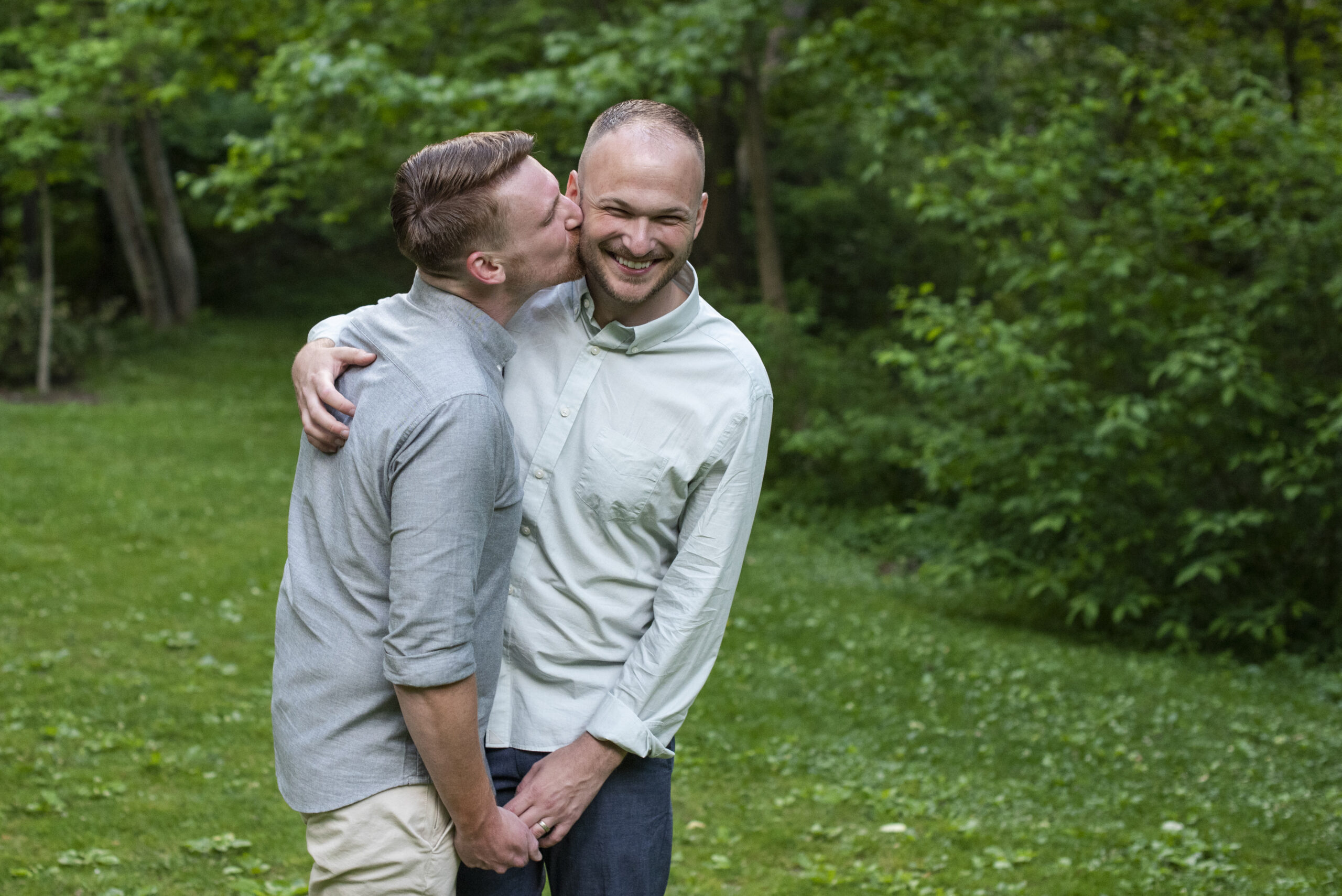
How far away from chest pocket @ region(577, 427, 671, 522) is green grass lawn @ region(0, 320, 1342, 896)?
103 inches

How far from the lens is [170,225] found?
2302 cm

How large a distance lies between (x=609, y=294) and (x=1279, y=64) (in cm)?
1074

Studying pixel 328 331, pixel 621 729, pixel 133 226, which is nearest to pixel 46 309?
pixel 133 226

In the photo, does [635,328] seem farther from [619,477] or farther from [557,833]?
[557,833]

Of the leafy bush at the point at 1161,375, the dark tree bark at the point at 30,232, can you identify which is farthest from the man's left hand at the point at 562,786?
the dark tree bark at the point at 30,232

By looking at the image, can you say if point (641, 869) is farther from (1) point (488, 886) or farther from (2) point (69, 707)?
(2) point (69, 707)

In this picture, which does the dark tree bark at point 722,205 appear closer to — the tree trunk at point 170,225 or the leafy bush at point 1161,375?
the leafy bush at point 1161,375

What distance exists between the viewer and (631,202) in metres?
2.14

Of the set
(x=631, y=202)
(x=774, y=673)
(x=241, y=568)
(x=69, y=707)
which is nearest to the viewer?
(x=631, y=202)

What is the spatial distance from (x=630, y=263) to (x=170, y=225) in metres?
23.1

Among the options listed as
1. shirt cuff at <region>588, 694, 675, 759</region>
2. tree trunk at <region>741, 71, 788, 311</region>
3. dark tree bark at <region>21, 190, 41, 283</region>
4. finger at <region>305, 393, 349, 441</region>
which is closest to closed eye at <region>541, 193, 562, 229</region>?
finger at <region>305, 393, 349, 441</region>

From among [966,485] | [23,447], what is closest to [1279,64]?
[966,485]

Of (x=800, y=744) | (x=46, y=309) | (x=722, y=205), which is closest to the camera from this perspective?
(x=800, y=744)

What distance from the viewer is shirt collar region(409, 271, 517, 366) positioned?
2.04m
